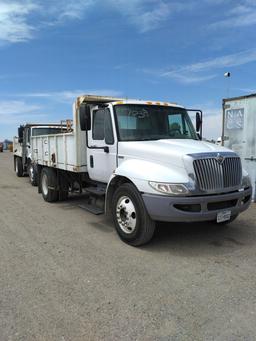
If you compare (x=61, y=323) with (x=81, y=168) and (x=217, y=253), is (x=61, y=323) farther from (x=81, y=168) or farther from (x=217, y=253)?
(x=81, y=168)

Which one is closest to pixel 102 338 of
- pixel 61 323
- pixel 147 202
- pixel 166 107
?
pixel 61 323

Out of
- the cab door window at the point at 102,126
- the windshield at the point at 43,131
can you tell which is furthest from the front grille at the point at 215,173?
the windshield at the point at 43,131

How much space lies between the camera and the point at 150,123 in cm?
611

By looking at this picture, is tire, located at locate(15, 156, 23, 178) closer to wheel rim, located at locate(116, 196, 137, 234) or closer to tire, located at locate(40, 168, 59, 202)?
tire, located at locate(40, 168, 59, 202)

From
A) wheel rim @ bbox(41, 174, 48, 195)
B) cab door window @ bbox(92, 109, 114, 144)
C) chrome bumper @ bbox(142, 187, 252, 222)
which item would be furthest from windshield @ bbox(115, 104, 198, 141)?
wheel rim @ bbox(41, 174, 48, 195)

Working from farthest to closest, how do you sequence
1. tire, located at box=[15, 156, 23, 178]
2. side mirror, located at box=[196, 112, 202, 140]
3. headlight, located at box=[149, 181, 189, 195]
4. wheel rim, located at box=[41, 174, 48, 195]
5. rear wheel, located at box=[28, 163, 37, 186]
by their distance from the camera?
1. tire, located at box=[15, 156, 23, 178]
2. rear wheel, located at box=[28, 163, 37, 186]
3. wheel rim, located at box=[41, 174, 48, 195]
4. side mirror, located at box=[196, 112, 202, 140]
5. headlight, located at box=[149, 181, 189, 195]

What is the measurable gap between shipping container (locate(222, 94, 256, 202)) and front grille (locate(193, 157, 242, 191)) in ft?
13.7

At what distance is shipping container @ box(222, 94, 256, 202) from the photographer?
898 cm

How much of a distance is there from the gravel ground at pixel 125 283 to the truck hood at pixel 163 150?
1445 millimetres

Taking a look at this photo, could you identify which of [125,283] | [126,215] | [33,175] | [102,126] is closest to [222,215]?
[126,215]

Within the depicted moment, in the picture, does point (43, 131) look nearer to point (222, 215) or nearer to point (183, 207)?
point (183, 207)

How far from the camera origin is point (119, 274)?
4234mm

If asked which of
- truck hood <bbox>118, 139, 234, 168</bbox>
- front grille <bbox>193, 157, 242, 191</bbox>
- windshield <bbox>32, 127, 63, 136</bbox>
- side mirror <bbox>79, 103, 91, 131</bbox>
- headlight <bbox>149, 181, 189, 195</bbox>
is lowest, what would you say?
headlight <bbox>149, 181, 189, 195</bbox>

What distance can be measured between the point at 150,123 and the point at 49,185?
3976mm
